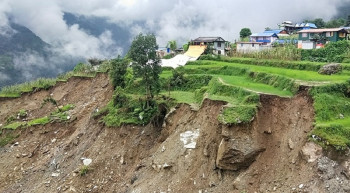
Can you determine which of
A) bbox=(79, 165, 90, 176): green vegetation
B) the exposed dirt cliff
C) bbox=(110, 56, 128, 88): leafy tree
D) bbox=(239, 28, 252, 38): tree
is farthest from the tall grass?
bbox=(239, 28, 252, 38): tree

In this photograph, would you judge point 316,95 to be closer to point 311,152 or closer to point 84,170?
point 311,152

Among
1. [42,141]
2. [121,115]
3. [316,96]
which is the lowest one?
[42,141]

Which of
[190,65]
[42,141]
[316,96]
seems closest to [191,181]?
[316,96]

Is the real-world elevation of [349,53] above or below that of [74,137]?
above

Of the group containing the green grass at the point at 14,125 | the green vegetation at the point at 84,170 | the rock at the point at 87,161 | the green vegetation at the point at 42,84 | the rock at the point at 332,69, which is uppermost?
the rock at the point at 332,69

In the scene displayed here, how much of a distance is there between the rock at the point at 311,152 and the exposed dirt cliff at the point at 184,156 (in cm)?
5

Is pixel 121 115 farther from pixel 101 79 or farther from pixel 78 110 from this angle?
pixel 101 79

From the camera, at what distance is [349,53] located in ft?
118

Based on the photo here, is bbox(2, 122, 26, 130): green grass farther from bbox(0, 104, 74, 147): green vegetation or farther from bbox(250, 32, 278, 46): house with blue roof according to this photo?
bbox(250, 32, 278, 46): house with blue roof

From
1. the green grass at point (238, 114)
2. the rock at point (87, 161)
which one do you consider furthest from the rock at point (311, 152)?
the rock at point (87, 161)

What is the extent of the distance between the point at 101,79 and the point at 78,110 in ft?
19.0

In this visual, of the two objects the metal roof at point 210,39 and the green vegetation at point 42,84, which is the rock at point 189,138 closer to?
the green vegetation at point 42,84

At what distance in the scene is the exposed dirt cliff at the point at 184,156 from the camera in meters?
18.4

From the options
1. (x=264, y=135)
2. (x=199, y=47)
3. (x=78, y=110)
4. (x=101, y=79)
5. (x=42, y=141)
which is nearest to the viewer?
(x=264, y=135)
